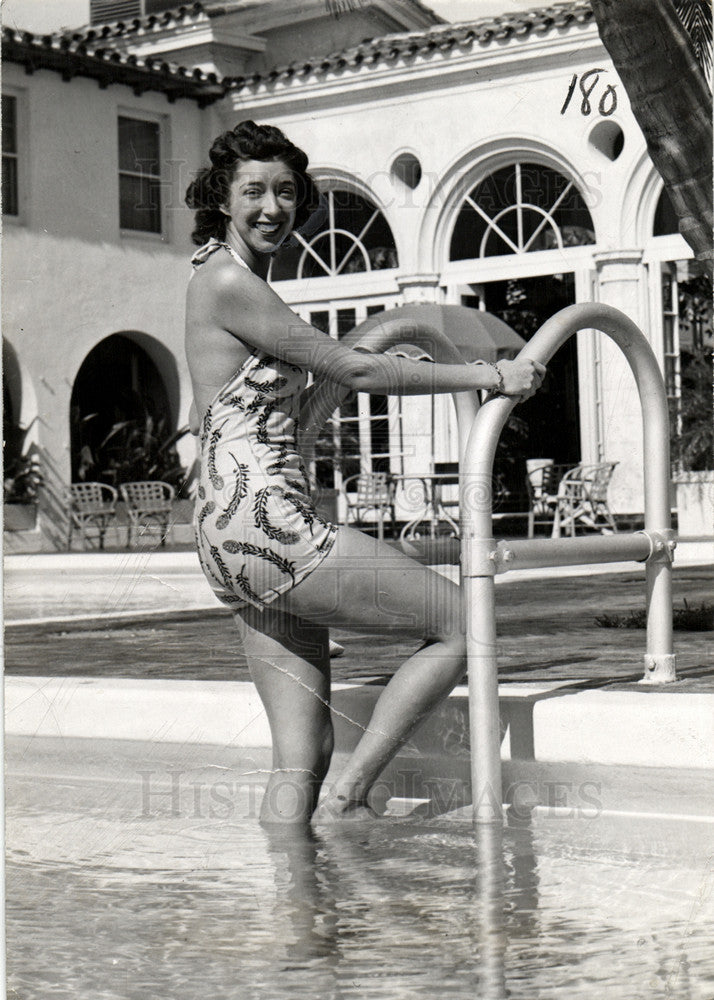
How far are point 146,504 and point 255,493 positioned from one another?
10.5 meters

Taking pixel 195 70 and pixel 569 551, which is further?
pixel 195 70

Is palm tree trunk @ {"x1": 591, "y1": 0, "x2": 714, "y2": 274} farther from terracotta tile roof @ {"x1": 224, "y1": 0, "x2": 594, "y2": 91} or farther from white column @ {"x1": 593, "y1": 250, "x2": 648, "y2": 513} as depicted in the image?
white column @ {"x1": 593, "y1": 250, "x2": 648, "y2": 513}

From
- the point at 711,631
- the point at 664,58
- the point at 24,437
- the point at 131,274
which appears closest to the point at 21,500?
the point at 24,437

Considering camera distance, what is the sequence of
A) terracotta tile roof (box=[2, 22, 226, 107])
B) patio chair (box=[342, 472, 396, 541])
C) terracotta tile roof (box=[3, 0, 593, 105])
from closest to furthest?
1. patio chair (box=[342, 472, 396, 541])
2. terracotta tile roof (box=[3, 0, 593, 105])
3. terracotta tile roof (box=[2, 22, 226, 107])

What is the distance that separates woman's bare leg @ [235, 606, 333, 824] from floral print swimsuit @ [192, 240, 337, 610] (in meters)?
0.09

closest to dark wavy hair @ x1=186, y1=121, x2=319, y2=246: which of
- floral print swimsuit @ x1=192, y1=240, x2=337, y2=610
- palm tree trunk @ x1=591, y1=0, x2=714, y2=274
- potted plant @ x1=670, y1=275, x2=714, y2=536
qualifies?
floral print swimsuit @ x1=192, y1=240, x2=337, y2=610

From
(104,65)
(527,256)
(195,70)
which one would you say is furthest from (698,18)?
(104,65)

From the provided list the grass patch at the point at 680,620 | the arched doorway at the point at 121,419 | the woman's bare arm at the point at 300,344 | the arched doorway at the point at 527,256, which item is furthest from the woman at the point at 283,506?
the arched doorway at the point at 121,419

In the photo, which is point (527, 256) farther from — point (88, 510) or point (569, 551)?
point (569, 551)

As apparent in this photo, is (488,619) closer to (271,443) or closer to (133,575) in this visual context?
(271,443)

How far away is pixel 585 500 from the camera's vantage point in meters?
10.9

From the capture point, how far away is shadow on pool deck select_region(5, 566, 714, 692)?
3830mm

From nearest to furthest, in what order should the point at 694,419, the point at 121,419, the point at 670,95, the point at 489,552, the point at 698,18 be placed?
the point at 489,552 < the point at 670,95 < the point at 698,18 < the point at 694,419 < the point at 121,419

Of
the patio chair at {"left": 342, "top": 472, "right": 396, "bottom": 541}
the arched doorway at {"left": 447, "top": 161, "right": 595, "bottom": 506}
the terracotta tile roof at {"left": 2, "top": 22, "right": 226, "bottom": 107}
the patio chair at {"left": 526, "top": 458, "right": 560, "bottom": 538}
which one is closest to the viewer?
the patio chair at {"left": 342, "top": 472, "right": 396, "bottom": 541}
